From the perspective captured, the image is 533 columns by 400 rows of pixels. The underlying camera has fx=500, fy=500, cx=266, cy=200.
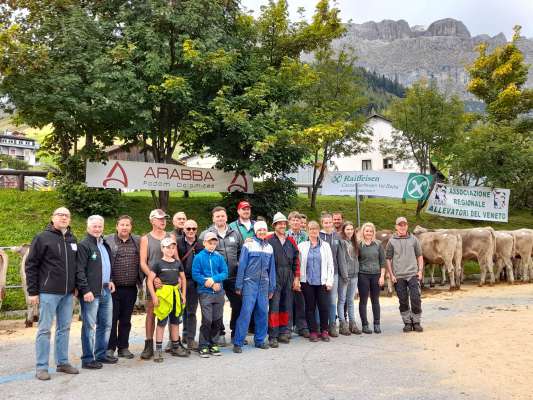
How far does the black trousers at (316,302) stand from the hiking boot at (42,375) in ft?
12.5

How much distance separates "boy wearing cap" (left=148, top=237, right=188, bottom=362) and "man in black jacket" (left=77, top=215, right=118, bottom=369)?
1.77 ft

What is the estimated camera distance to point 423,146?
2244 cm

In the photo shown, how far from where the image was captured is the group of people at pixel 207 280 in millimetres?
5871

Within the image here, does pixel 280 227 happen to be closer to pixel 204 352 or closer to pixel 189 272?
pixel 189 272

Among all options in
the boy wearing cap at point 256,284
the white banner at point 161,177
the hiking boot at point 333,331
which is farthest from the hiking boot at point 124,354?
the white banner at point 161,177

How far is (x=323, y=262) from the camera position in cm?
786

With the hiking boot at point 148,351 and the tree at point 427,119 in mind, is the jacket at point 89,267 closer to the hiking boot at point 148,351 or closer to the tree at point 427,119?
the hiking boot at point 148,351

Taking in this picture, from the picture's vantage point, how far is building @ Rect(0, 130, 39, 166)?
101 m

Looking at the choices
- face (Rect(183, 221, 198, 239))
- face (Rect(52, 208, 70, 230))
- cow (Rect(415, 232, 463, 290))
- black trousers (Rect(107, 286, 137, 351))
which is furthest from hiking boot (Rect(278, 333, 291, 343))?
cow (Rect(415, 232, 463, 290))

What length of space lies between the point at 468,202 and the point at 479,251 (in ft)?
15.1

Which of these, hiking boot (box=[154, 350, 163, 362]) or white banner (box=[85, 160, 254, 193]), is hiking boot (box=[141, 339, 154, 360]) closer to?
hiking boot (box=[154, 350, 163, 362])

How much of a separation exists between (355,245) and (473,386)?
345 centimetres

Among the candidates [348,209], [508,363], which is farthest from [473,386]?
[348,209]

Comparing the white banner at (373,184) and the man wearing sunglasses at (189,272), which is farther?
the white banner at (373,184)
